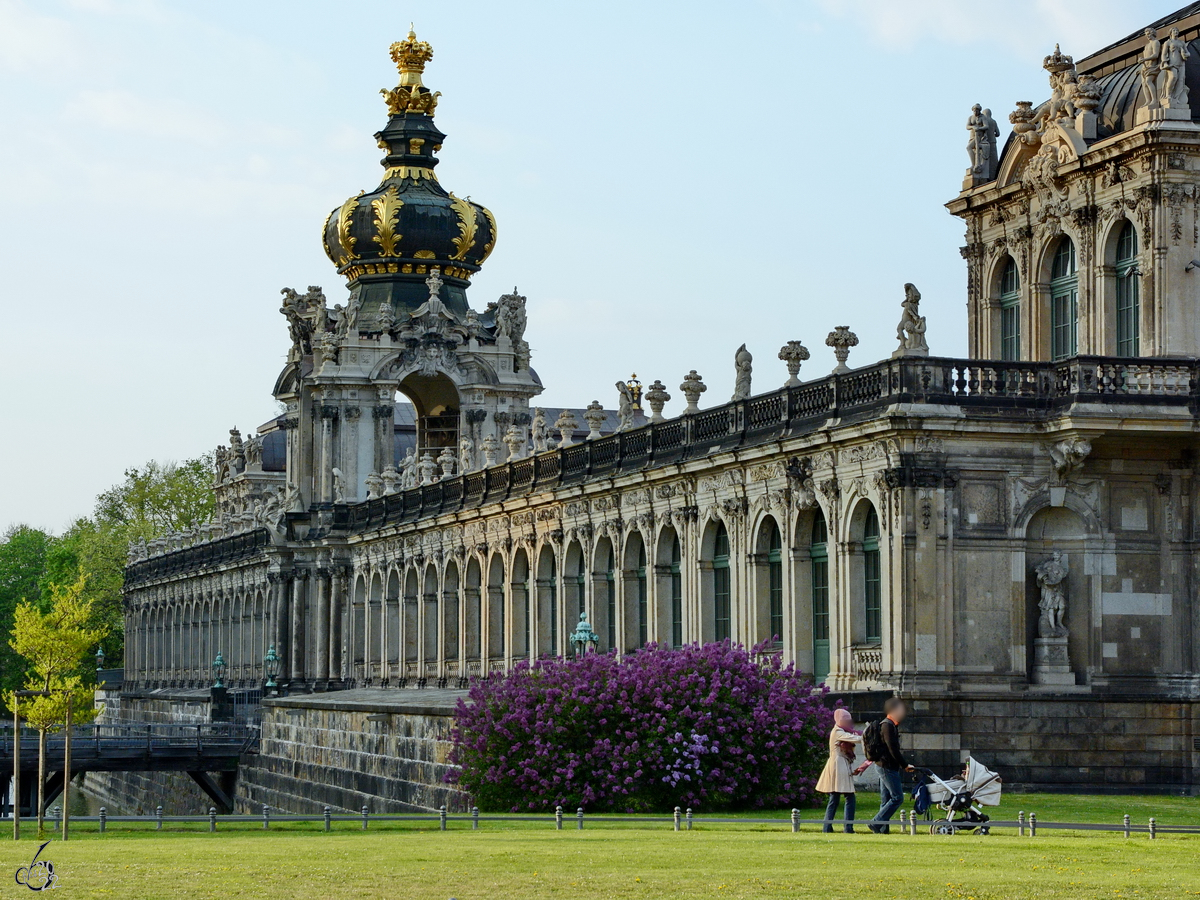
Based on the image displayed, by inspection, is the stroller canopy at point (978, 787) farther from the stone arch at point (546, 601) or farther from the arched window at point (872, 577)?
the stone arch at point (546, 601)

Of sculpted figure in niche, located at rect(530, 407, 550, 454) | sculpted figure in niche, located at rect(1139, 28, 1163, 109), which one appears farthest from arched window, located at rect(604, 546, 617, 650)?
sculpted figure in niche, located at rect(1139, 28, 1163, 109)

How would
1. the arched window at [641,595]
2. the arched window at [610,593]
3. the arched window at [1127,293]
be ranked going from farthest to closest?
the arched window at [610,593] < the arched window at [641,595] < the arched window at [1127,293]

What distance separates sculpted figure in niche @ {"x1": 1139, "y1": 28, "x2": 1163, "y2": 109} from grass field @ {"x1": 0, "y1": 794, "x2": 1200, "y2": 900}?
20.1 m

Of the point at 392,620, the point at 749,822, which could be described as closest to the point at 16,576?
the point at 392,620

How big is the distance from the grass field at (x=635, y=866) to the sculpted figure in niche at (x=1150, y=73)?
20061 millimetres

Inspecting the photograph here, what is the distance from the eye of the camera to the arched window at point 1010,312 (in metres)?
51.7

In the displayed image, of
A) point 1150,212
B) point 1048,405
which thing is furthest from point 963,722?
point 1150,212

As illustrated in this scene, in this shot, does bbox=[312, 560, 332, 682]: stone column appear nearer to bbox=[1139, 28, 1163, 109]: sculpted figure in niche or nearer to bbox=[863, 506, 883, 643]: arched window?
bbox=[863, 506, 883, 643]: arched window

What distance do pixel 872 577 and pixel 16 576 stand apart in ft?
401

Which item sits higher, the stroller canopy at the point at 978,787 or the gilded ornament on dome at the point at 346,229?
the gilded ornament on dome at the point at 346,229

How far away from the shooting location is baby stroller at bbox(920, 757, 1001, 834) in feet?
93.5

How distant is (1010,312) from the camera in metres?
52.1

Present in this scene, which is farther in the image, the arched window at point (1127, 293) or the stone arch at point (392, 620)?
the stone arch at point (392, 620)

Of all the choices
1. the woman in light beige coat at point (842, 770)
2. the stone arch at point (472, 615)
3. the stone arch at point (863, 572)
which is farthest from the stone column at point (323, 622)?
the woman in light beige coat at point (842, 770)
